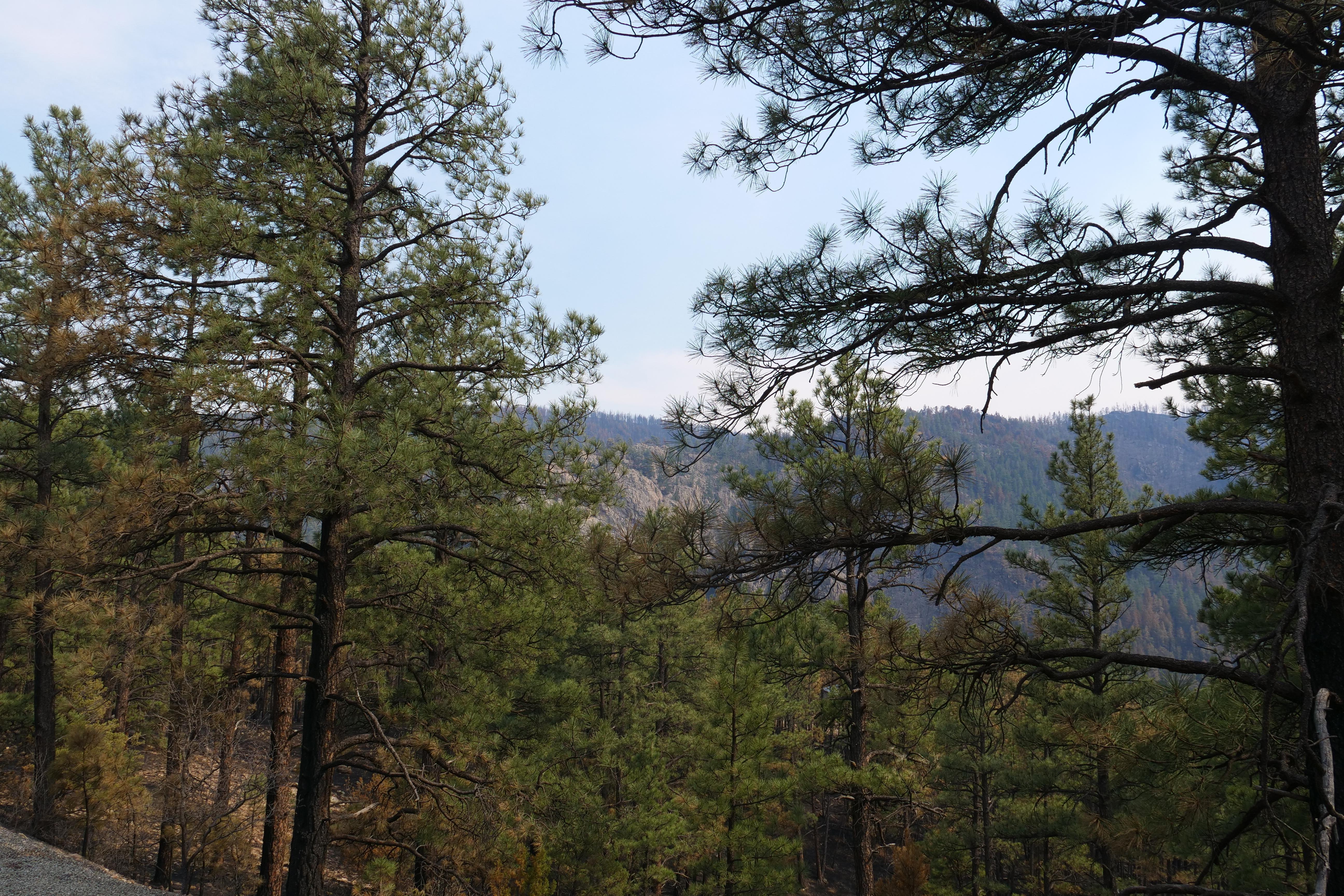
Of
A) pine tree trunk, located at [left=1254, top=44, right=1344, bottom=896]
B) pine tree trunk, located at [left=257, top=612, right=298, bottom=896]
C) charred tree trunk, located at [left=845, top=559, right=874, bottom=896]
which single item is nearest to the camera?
pine tree trunk, located at [left=1254, top=44, right=1344, bottom=896]

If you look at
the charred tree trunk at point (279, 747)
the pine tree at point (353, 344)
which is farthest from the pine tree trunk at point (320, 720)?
the charred tree trunk at point (279, 747)

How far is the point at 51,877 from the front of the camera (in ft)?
21.4

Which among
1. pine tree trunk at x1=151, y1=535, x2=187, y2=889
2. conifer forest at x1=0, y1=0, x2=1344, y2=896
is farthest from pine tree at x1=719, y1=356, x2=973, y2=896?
pine tree trunk at x1=151, y1=535, x2=187, y2=889

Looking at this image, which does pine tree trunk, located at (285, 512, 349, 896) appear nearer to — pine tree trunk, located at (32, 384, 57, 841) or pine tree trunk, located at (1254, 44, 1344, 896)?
pine tree trunk, located at (1254, 44, 1344, 896)

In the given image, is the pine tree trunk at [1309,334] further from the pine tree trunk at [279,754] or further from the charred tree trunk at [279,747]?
the charred tree trunk at [279,747]

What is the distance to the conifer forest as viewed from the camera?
311 centimetres

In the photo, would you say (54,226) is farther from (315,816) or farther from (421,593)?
(315,816)

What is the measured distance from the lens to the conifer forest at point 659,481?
311 cm

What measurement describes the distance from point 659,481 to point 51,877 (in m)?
6.97

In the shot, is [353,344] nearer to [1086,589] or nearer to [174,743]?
[174,743]

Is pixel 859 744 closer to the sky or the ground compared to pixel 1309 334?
closer to the ground

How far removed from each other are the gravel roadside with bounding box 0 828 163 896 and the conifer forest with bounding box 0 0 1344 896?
1.00 meters

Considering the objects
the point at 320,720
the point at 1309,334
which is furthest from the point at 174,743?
the point at 1309,334

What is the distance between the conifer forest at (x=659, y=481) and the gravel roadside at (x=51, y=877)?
3.29 feet
